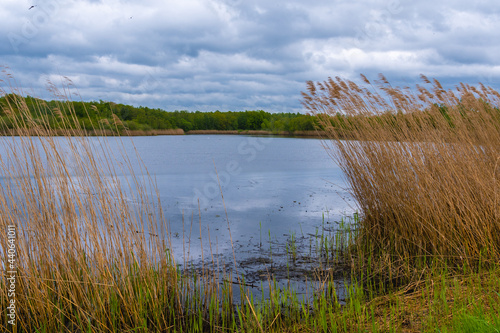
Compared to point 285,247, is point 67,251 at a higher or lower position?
higher

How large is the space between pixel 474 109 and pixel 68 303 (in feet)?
22.5

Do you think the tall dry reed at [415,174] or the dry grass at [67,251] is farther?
the tall dry reed at [415,174]

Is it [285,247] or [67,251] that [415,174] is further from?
[67,251]

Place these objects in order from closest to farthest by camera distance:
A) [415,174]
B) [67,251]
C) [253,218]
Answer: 1. [67,251]
2. [415,174]
3. [253,218]

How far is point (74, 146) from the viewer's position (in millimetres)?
3135

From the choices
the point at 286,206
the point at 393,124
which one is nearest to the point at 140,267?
Result: the point at 393,124

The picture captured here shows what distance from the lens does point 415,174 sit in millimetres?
4453

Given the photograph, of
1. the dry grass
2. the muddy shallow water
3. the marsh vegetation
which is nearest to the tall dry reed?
the marsh vegetation

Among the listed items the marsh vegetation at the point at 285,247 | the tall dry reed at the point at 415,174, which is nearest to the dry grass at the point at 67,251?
the marsh vegetation at the point at 285,247

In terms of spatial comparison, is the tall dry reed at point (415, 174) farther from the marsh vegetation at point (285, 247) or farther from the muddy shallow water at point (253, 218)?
the muddy shallow water at point (253, 218)

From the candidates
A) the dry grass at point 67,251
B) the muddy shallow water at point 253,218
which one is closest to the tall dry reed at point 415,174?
the muddy shallow water at point 253,218

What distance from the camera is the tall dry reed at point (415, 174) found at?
4.11m

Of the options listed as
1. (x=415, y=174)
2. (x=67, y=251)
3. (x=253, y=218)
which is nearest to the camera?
(x=67, y=251)

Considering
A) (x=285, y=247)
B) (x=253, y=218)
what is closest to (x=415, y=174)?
(x=285, y=247)
